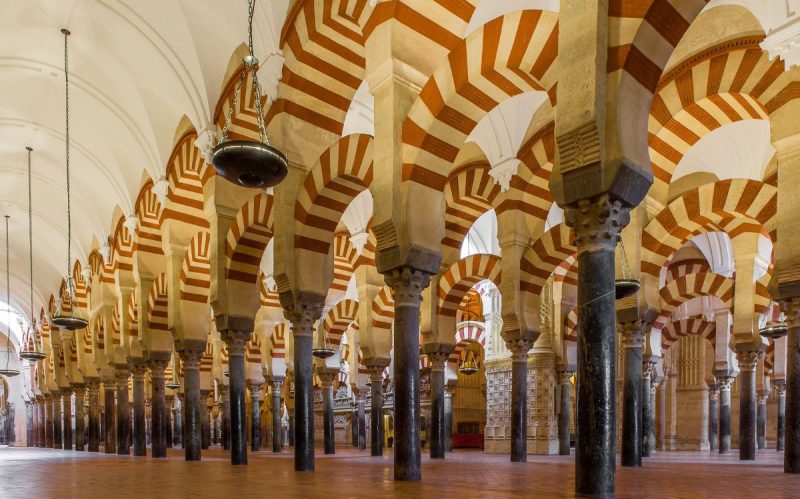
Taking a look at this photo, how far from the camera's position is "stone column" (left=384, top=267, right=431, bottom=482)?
16.5 feet

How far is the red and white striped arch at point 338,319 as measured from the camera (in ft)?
46.9

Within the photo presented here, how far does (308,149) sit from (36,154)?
9730mm

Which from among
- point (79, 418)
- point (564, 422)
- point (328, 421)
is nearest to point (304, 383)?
point (328, 421)

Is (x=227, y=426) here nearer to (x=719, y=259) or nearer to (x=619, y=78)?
(x=719, y=259)

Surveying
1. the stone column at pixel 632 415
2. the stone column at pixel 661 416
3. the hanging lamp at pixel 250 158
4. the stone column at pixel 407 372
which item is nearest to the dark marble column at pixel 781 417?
the stone column at pixel 661 416

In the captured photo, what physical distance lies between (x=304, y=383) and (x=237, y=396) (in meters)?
1.77

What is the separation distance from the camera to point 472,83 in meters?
5.43

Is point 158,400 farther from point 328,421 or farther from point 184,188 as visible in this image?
point 184,188

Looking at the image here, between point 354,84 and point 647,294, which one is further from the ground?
point 354,84

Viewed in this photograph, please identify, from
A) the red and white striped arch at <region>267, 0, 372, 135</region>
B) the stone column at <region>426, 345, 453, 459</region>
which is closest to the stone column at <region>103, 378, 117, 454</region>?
the stone column at <region>426, 345, 453, 459</region>

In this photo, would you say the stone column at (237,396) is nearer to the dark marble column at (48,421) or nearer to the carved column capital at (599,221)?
the carved column capital at (599,221)

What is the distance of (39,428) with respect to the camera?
24422 millimetres

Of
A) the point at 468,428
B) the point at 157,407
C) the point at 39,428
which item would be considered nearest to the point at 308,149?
the point at 157,407

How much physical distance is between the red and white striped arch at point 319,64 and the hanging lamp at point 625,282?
3.55 meters
